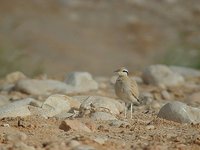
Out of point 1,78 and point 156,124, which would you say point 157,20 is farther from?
point 156,124

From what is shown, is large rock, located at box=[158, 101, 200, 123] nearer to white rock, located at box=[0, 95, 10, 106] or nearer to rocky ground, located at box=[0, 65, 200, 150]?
rocky ground, located at box=[0, 65, 200, 150]

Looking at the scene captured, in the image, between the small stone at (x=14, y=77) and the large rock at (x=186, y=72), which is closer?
the small stone at (x=14, y=77)

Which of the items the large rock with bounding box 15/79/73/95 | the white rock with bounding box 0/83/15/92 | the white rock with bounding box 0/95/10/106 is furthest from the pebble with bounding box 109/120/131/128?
the white rock with bounding box 0/83/15/92

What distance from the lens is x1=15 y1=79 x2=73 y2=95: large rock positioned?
10445mm

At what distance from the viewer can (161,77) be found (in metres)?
11.3

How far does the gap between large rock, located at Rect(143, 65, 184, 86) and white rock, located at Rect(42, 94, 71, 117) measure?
3535 millimetres

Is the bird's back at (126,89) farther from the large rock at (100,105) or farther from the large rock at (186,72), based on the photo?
the large rock at (186,72)

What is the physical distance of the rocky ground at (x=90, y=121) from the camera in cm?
587

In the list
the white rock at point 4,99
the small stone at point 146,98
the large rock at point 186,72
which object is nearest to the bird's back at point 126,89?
the small stone at point 146,98

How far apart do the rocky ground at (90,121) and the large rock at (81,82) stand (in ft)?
0.20

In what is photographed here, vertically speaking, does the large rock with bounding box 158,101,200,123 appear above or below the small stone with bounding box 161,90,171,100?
below

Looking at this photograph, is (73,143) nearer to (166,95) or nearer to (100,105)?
(100,105)

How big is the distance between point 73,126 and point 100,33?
62.9ft

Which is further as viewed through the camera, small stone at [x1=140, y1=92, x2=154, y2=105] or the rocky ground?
small stone at [x1=140, y1=92, x2=154, y2=105]
